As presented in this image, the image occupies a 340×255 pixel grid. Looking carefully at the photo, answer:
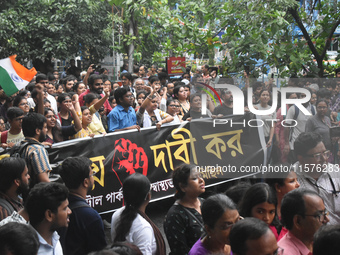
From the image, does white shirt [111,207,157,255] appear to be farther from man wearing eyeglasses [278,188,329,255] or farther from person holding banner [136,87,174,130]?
person holding banner [136,87,174,130]

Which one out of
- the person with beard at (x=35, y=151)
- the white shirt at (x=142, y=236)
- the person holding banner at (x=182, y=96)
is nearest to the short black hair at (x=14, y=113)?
the person with beard at (x=35, y=151)

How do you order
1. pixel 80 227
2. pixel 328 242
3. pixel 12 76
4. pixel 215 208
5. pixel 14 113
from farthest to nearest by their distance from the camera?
pixel 12 76 → pixel 14 113 → pixel 80 227 → pixel 215 208 → pixel 328 242

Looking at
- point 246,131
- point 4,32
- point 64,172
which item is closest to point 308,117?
point 246,131

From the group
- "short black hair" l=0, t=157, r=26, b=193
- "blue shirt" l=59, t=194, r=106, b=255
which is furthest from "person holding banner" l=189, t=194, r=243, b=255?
"short black hair" l=0, t=157, r=26, b=193

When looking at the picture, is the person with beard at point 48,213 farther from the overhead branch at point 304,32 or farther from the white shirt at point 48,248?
the overhead branch at point 304,32

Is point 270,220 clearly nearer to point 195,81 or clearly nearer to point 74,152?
point 195,81

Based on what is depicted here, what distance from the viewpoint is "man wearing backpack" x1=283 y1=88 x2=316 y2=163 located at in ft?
14.0

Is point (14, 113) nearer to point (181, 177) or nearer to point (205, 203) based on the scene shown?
point (181, 177)

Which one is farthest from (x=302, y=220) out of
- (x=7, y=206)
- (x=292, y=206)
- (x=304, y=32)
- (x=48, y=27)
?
(x=48, y=27)

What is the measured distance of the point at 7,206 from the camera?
140 inches

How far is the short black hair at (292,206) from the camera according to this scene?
3.02m

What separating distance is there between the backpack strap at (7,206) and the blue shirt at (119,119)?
304 centimetres

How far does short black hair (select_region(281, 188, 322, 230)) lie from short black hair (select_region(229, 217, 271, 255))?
486mm

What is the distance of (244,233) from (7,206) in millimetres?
1972
